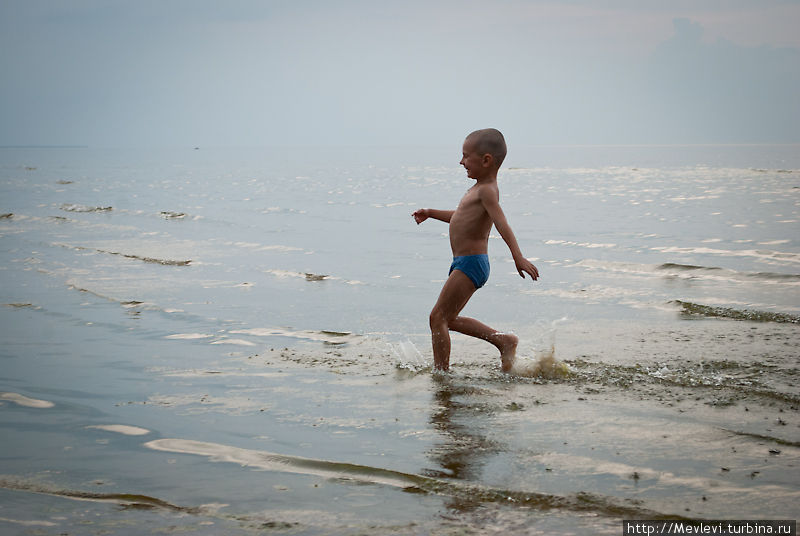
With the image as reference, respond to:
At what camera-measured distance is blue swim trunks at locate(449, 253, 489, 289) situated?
5.71m

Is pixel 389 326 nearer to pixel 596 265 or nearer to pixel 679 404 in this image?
pixel 679 404

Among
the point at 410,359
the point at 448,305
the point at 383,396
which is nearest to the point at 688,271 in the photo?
the point at 410,359

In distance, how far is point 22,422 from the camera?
4.64m

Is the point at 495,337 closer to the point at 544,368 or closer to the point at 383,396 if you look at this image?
the point at 544,368

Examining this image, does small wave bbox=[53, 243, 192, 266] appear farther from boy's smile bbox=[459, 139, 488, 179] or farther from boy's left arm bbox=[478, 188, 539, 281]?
boy's left arm bbox=[478, 188, 539, 281]

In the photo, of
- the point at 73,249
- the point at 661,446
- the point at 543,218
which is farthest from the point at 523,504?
the point at 543,218

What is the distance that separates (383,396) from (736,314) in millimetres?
4690

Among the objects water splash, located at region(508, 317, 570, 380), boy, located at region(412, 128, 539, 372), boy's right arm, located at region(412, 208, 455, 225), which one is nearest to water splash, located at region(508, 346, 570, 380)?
water splash, located at region(508, 317, 570, 380)

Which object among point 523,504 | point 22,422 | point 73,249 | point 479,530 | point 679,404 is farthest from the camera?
point 73,249

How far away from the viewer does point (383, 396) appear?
527cm

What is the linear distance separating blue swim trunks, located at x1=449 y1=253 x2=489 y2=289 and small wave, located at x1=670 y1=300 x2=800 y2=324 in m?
3.54

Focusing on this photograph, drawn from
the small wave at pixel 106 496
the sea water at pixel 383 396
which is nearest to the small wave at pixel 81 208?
the sea water at pixel 383 396

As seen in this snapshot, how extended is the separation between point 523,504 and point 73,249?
12737 millimetres

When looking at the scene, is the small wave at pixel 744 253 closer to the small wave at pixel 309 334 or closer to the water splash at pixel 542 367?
the water splash at pixel 542 367
